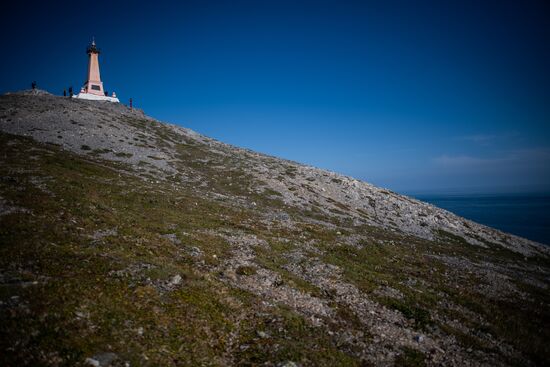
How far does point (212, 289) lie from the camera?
15.9 metres

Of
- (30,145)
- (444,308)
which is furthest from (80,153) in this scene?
(444,308)

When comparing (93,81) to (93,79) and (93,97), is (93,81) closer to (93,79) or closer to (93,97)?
(93,79)

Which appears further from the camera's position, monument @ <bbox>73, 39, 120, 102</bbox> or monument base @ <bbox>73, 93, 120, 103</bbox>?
monument @ <bbox>73, 39, 120, 102</bbox>

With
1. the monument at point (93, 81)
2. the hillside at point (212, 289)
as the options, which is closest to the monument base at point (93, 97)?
the monument at point (93, 81)

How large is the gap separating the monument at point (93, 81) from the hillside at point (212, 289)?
68791 mm

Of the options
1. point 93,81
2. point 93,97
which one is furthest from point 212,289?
point 93,81

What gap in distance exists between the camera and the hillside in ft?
36.8

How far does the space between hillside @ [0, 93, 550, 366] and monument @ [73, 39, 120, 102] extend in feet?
226

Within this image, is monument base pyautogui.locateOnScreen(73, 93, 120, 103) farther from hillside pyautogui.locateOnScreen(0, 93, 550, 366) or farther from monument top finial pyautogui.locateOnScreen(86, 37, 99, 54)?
hillside pyautogui.locateOnScreen(0, 93, 550, 366)

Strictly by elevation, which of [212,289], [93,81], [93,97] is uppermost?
[93,81]

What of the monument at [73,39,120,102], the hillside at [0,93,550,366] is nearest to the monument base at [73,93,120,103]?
the monument at [73,39,120,102]

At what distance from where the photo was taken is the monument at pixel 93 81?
98.4 metres

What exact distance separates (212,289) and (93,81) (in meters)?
109

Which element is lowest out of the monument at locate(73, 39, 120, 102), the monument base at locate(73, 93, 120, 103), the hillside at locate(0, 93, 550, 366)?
the hillside at locate(0, 93, 550, 366)
